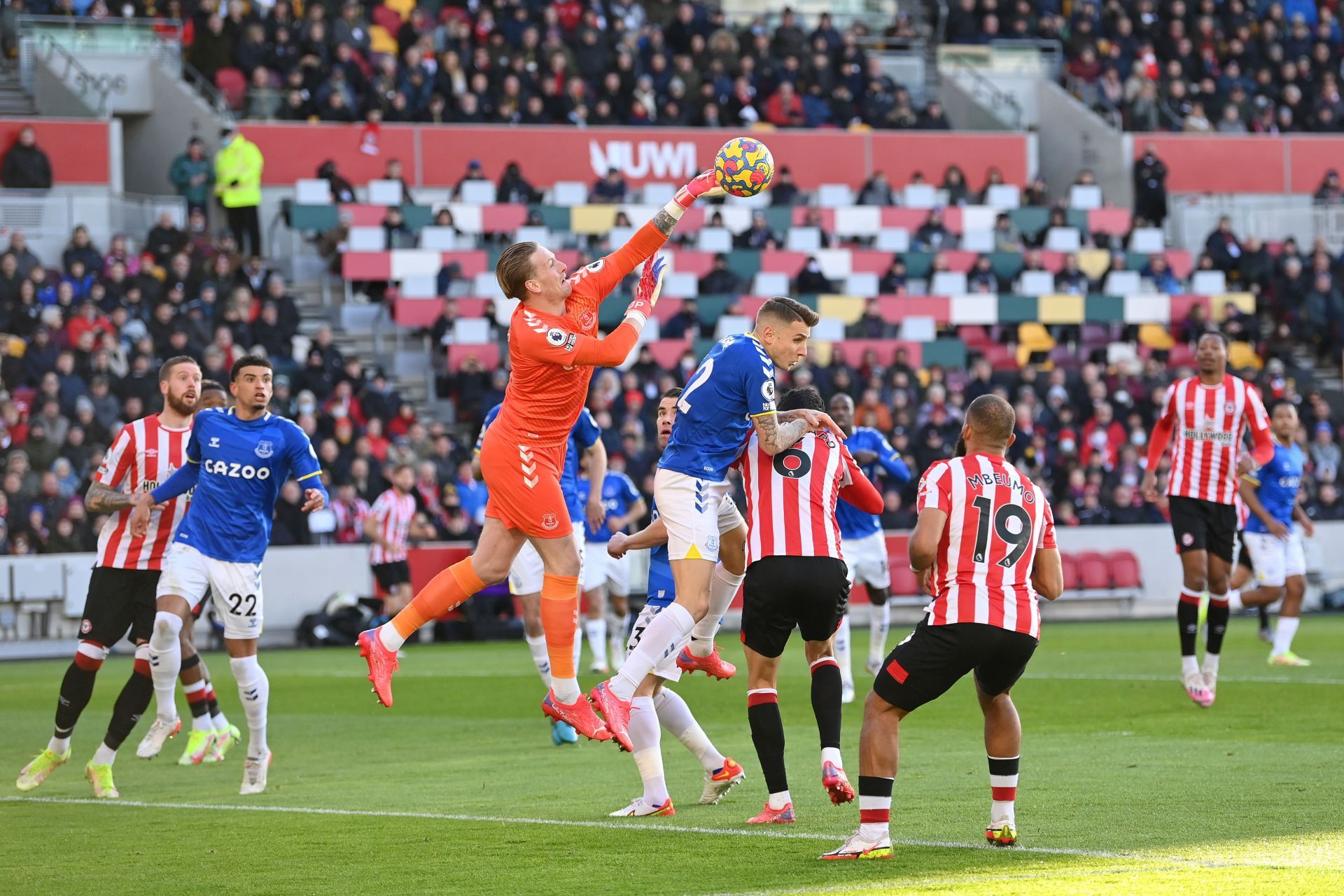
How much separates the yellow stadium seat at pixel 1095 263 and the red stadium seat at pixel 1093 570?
24.5 ft

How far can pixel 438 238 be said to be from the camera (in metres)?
29.0

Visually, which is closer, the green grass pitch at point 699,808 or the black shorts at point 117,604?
the green grass pitch at point 699,808

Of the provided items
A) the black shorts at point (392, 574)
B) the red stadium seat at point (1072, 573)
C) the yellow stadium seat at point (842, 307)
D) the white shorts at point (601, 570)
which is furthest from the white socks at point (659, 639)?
the yellow stadium seat at point (842, 307)

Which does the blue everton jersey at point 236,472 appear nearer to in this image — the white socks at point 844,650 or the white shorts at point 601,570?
the white socks at point 844,650

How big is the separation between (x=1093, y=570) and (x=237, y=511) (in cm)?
1821

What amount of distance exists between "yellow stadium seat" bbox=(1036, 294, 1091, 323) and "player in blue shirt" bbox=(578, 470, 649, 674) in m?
12.2

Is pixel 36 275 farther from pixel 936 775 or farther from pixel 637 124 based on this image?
pixel 936 775

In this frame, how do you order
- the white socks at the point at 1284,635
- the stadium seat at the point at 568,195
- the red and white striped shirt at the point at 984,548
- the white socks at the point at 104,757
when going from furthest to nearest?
the stadium seat at the point at 568,195 → the white socks at the point at 1284,635 → the white socks at the point at 104,757 → the red and white striped shirt at the point at 984,548

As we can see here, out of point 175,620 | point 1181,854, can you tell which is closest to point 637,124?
point 175,620

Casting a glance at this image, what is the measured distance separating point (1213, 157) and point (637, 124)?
12.2m

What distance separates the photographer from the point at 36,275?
2534 centimetres

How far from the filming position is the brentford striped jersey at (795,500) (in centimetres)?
836

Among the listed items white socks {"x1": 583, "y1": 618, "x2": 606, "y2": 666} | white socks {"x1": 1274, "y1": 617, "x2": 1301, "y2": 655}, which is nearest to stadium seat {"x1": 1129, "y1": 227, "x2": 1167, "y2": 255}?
white socks {"x1": 1274, "y1": 617, "x2": 1301, "y2": 655}

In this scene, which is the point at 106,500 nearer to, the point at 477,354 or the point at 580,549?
the point at 580,549
